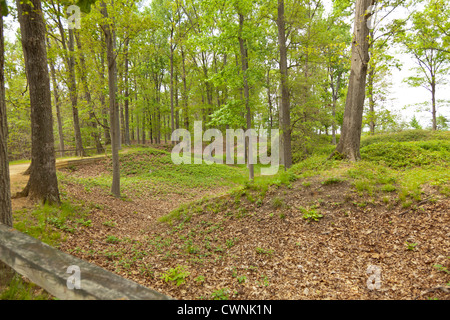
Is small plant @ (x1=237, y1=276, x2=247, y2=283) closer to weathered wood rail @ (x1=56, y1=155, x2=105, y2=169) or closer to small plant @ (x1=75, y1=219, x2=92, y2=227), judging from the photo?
small plant @ (x1=75, y1=219, x2=92, y2=227)

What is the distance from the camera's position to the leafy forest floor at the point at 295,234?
341 centimetres

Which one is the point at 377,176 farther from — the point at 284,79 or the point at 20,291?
the point at 20,291

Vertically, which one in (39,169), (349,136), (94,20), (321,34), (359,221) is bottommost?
(359,221)

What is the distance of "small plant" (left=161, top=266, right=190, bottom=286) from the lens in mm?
3630

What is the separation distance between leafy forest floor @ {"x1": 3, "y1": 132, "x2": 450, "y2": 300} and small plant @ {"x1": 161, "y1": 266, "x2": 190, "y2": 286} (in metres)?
0.02

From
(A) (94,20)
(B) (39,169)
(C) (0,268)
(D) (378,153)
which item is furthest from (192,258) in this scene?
(A) (94,20)

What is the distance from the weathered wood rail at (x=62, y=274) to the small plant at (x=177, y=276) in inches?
85.3

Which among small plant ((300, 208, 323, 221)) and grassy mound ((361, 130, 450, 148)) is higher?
grassy mound ((361, 130, 450, 148))

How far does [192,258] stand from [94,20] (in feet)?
29.9

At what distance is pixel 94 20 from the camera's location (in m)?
8.21

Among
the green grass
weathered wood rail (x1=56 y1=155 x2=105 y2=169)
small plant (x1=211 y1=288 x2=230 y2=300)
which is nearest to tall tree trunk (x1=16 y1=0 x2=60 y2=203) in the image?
the green grass

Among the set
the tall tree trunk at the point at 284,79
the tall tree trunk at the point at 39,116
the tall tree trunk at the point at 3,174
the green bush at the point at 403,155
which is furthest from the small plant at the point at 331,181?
the tall tree trunk at the point at 39,116

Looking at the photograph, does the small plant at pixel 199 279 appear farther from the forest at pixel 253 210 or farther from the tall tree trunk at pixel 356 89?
the tall tree trunk at pixel 356 89
